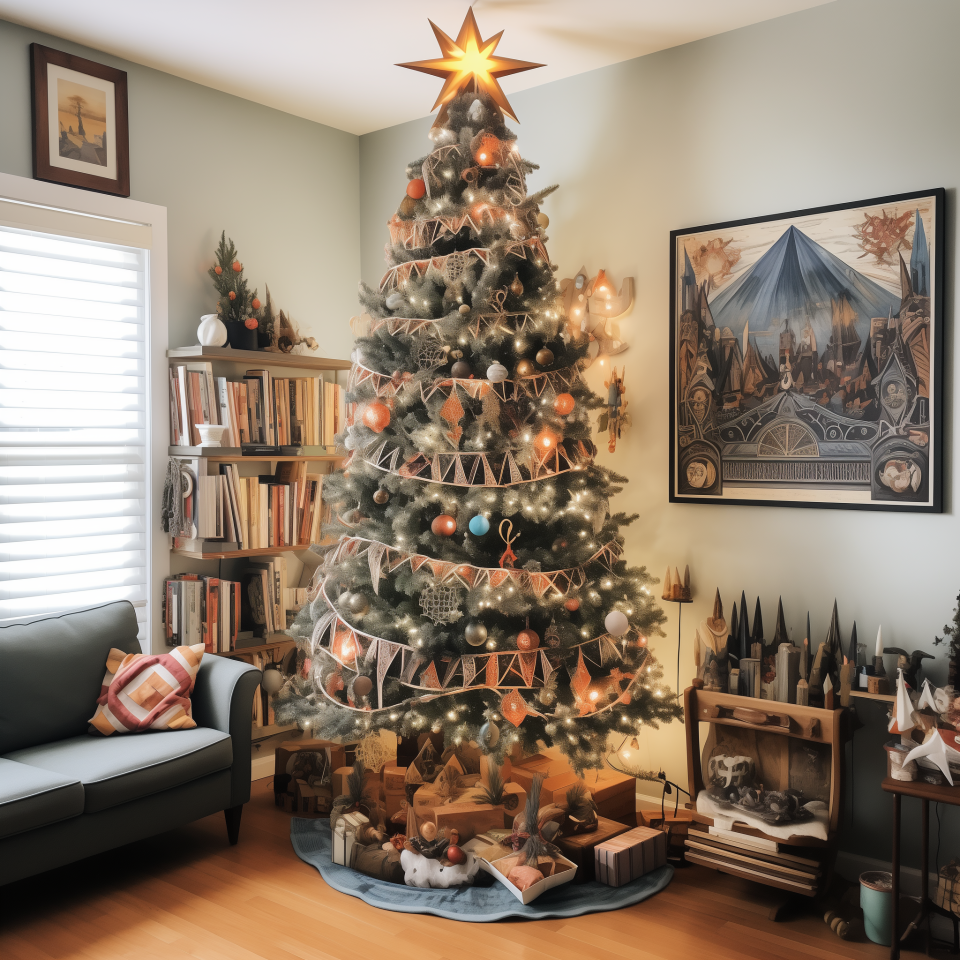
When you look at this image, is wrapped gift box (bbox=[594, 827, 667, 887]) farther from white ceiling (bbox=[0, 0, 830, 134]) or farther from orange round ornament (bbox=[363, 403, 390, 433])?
white ceiling (bbox=[0, 0, 830, 134])

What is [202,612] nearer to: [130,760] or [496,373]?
[130,760]

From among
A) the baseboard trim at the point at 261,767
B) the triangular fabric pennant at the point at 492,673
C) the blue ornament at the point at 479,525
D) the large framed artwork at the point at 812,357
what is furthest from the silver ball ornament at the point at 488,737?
the baseboard trim at the point at 261,767

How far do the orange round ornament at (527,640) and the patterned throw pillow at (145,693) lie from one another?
1.26 meters

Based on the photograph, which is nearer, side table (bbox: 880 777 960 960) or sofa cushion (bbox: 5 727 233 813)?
side table (bbox: 880 777 960 960)

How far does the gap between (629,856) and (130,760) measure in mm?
1668

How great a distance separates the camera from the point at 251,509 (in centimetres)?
369

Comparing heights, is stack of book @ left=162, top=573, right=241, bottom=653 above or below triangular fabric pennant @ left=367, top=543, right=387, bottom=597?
below

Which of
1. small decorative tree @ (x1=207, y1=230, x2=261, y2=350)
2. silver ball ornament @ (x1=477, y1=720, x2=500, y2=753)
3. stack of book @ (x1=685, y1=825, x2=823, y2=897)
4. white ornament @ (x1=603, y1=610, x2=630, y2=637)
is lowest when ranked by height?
stack of book @ (x1=685, y1=825, x2=823, y2=897)

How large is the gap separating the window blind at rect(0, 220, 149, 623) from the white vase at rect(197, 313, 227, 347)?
0.24m

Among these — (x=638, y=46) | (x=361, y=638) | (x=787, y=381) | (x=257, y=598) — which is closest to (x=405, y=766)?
(x=361, y=638)

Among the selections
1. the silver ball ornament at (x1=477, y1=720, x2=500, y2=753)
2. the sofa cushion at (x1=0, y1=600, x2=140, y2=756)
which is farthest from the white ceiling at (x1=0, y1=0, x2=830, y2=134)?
the silver ball ornament at (x1=477, y1=720, x2=500, y2=753)

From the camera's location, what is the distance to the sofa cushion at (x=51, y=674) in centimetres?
294

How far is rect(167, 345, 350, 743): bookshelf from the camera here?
11.6 feet

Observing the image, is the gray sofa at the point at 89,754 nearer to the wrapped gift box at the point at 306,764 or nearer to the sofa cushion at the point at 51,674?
the sofa cushion at the point at 51,674
